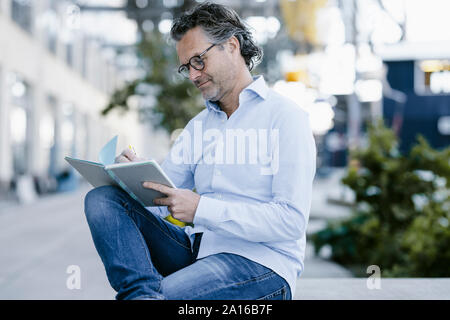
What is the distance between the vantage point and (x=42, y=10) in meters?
19.7

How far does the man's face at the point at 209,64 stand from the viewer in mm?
2055

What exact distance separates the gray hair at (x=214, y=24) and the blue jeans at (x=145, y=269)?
687 millimetres

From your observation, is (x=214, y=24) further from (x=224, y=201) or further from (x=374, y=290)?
(x=374, y=290)

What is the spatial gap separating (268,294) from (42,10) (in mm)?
20097

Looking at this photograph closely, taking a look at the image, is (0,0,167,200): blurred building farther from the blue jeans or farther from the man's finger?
the man's finger

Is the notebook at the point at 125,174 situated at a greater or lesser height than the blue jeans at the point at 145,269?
greater

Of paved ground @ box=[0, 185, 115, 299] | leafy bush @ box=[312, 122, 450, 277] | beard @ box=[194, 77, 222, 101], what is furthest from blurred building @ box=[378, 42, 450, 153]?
beard @ box=[194, 77, 222, 101]

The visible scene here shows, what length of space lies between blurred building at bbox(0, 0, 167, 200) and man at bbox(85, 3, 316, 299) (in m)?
13.8

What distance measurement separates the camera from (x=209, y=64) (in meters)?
2.07

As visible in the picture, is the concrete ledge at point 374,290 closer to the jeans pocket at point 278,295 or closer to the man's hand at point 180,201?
the jeans pocket at point 278,295

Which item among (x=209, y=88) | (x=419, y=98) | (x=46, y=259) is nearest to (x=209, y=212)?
(x=209, y=88)

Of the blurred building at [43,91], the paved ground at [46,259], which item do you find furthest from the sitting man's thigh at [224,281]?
the blurred building at [43,91]

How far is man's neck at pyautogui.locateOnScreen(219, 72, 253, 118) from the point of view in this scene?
7.07ft

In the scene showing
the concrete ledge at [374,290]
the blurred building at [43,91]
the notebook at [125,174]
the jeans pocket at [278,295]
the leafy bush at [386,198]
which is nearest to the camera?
the notebook at [125,174]
